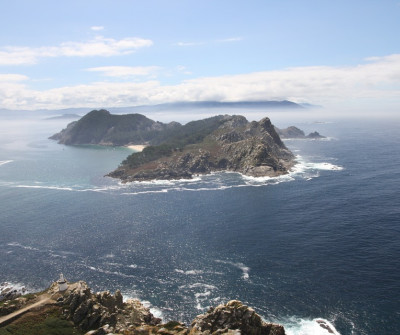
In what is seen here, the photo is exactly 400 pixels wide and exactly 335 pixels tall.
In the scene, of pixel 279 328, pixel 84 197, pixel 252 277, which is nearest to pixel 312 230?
pixel 252 277

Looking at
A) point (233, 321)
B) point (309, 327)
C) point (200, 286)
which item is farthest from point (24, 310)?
point (309, 327)

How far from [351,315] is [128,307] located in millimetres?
55883

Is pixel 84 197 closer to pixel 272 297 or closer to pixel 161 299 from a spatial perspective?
pixel 161 299

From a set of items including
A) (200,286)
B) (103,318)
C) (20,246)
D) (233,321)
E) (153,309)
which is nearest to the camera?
(233,321)

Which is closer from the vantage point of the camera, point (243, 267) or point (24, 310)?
point (24, 310)

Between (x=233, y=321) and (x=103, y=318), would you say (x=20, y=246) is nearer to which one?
(x=103, y=318)

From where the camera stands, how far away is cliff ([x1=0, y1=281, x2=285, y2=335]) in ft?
225

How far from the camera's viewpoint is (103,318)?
74.4 m

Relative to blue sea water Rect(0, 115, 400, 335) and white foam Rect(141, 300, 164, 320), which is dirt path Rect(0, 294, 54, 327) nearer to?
blue sea water Rect(0, 115, 400, 335)

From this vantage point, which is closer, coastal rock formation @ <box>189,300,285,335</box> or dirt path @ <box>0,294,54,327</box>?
coastal rock formation @ <box>189,300,285,335</box>

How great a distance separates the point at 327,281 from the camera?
3777 inches

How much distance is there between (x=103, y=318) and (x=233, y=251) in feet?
179

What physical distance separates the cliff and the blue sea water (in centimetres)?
1060

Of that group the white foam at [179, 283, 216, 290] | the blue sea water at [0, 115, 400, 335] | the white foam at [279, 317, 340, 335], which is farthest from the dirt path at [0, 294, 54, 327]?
the white foam at [279, 317, 340, 335]
